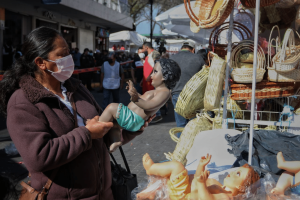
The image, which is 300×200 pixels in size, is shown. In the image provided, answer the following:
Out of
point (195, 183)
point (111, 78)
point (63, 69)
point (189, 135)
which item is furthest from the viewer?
point (111, 78)

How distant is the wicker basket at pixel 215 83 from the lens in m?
3.98

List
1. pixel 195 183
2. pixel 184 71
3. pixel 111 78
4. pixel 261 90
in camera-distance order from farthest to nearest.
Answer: pixel 111 78 < pixel 184 71 < pixel 261 90 < pixel 195 183

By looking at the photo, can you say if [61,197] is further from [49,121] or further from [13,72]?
[13,72]

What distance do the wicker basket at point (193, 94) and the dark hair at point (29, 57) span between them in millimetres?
2904

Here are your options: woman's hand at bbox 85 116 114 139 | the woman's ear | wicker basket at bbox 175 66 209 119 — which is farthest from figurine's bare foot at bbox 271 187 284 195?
wicker basket at bbox 175 66 209 119

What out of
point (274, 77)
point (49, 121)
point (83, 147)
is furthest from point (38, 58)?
point (274, 77)

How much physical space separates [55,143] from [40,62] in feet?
1.68

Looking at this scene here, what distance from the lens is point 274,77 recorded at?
396 cm

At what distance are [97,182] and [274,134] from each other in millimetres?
2361

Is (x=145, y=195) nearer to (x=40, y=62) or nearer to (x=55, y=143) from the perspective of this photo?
(x=55, y=143)

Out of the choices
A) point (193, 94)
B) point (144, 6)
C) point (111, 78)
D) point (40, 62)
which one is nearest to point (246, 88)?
point (193, 94)

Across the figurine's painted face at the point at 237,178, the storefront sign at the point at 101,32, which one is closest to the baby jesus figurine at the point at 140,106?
the figurine's painted face at the point at 237,178

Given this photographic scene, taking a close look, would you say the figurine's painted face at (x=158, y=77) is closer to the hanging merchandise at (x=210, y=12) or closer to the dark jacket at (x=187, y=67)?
the hanging merchandise at (x=210, y=12)

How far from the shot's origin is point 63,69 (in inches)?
77.4
